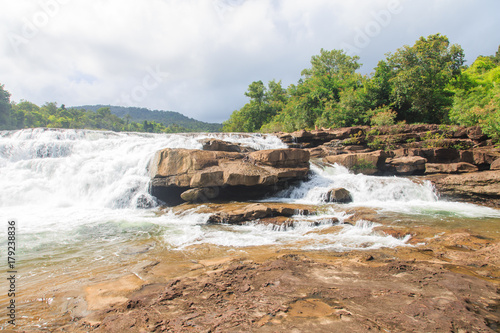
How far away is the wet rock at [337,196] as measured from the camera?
10.6 m

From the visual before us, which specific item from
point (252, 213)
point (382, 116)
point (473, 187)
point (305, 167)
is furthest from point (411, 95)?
point (252, 213)

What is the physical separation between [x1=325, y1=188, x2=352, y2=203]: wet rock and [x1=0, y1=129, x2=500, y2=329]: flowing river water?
38 cm

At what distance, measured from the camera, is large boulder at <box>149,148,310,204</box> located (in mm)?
10758

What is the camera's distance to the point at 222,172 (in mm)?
10938

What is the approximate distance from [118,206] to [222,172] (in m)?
Result: 4.96

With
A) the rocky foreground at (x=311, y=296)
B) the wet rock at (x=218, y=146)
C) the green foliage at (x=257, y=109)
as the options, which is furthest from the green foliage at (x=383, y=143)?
the green foliage at (x=257, y=109)

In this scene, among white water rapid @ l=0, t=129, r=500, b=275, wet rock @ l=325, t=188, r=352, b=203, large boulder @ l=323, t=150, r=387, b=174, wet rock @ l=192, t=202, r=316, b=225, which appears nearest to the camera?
white water rapid @ l=0, t=129, r=500, b=275

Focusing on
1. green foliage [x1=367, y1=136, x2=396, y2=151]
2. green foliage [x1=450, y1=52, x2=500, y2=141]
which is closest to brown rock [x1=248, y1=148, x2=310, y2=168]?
green foliage [x1=367, y1=136, x2=396, y2=151]

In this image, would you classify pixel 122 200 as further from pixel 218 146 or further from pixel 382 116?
pixel 382 116

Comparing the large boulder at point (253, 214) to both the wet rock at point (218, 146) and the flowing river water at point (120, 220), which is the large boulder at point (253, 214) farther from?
the wet rock at point (218, 146)

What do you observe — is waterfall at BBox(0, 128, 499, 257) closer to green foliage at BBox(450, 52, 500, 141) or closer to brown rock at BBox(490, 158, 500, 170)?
brown rock at BBox(490, 158, 500, 170)

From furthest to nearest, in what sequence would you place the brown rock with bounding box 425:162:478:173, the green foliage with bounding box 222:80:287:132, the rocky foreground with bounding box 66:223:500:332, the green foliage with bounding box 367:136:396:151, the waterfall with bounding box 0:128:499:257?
1. the green foliage with bounding box 222:80:287:132
2. the green foliage with bounding box 367:136:396:151
3. the brown rock with bounding box 425:162:478:173
4. the waterfall with bounding box 0:128:499:257
5. the rocky foreground with bounding box 66:223:500:332

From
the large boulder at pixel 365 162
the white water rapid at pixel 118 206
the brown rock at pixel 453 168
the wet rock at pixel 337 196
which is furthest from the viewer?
the large boulder at pixel 365 162

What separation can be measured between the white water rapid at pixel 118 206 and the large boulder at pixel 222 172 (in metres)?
0.90
